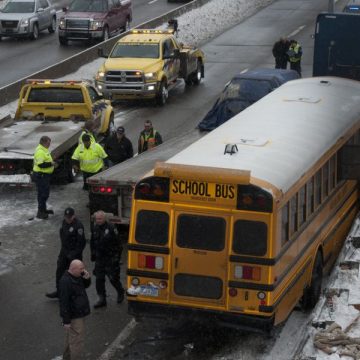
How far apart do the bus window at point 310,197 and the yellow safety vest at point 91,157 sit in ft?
19.3

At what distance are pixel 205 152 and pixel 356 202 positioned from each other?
4757 mm

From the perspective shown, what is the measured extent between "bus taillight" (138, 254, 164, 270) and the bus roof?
46.6 inches

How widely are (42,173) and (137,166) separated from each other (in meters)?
2.03

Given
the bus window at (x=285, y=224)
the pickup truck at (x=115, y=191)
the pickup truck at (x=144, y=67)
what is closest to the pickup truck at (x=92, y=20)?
the pickup truck at (x=144, y=67)

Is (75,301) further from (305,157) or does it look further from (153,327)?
(305,157)

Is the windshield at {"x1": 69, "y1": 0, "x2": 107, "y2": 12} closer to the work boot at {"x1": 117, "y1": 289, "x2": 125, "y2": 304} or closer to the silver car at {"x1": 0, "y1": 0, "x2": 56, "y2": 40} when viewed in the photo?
the silver car at {"x1": 0, "y1": 0, "x2": 56, "y2": 40}

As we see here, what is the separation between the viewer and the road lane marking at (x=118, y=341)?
→ 12.0 meters

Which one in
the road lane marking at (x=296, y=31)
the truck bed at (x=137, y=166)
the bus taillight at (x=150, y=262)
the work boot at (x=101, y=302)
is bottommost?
the road lane marking at (x=296, y=31)

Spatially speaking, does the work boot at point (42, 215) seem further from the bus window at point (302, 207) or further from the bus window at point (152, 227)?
the bus window at point (302, 207)

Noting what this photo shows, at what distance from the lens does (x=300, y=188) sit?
481 inches

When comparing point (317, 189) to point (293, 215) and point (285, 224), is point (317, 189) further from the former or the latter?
point (285, 224)

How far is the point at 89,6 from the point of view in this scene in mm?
39688

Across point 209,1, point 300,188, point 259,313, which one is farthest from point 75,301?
point 209,1

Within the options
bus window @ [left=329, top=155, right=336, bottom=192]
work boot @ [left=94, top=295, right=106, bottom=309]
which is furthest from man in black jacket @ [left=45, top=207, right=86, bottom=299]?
bus window @ [left=329, top=155, right=336, bottom=192]
